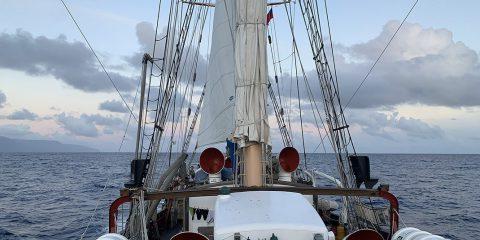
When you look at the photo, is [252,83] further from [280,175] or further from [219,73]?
[219,73]

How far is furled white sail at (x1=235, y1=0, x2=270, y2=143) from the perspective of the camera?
8.70 m

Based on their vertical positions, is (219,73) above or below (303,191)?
above

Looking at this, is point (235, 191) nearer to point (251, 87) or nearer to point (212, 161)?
point (251, 87)

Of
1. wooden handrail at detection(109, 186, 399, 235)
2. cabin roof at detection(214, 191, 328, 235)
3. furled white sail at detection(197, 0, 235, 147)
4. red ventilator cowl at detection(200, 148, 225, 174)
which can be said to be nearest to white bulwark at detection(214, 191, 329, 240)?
cabin roof at detection(214, 191, 328, 235)

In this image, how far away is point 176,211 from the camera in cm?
1397

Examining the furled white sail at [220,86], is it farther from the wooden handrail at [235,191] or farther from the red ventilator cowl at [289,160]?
the wooden handrail at [235,191]

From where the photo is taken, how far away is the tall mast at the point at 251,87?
865 cm

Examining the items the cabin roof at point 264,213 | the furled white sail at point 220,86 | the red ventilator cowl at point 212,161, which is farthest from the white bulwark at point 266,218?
the furled white sail at point 220,86

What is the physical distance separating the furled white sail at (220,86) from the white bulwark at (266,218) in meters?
6.84

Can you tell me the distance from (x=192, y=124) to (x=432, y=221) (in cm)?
1653

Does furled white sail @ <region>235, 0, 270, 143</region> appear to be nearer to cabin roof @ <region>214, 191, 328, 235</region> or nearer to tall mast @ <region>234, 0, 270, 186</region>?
tall mast @ <region>234, 0, 270, 186</region>

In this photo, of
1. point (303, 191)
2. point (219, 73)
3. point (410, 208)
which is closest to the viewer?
point (303, 191)

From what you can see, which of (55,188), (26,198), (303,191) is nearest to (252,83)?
(303,191)

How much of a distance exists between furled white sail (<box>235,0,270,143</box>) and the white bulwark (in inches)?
70.8
